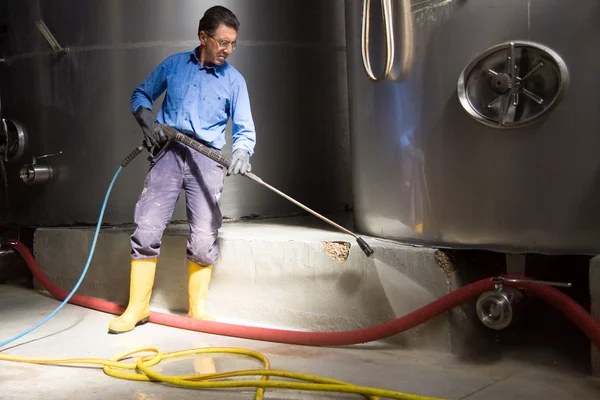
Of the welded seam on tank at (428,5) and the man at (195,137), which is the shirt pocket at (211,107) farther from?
the welded seam on tank at (428,5)

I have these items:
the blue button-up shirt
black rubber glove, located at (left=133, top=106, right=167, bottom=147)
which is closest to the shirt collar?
the blue button-up shirt

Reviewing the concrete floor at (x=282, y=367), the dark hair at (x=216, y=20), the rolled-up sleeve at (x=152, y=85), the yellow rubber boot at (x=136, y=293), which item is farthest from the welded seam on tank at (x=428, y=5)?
the yellow rubber boot at (x=136, y=293)

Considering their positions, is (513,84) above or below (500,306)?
above

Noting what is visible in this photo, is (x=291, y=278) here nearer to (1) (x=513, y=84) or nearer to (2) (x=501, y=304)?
(2) (x=501, y=304)

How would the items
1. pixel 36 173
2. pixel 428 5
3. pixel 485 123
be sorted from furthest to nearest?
pixel 36 173 → pixel 428 5 → pixel 485 123

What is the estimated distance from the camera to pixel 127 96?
4.36 m

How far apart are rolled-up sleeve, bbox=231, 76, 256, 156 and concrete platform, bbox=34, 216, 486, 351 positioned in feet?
1.71

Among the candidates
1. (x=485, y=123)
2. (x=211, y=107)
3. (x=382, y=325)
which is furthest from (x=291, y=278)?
(x=485, y=123)

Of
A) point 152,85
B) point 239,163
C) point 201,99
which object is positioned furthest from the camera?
point 152,85

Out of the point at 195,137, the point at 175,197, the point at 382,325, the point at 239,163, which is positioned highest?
the point at 195,137

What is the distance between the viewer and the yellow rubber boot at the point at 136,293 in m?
3.56

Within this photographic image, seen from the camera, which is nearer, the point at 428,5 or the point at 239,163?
the point at 428,5

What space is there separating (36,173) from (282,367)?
2434 mm

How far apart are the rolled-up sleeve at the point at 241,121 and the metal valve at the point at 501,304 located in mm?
1343
